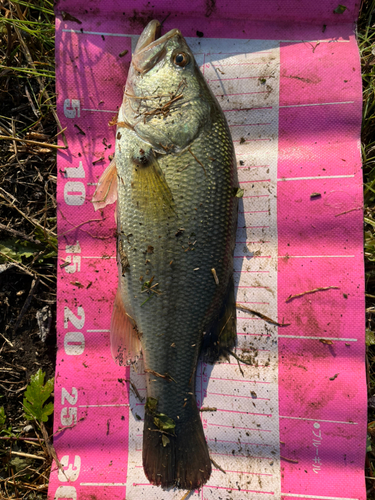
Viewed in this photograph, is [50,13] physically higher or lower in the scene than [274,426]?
higher

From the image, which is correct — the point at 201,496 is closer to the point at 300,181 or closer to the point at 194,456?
the point at 194,456

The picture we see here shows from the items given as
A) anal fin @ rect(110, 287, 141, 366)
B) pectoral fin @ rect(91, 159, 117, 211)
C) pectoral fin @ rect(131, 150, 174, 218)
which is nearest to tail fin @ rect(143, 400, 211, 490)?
anal fin @ rect(110, 287, 141, 366)

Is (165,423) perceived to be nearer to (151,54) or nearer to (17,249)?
(17,249)

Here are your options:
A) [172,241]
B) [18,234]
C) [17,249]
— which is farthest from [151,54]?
[17,249]

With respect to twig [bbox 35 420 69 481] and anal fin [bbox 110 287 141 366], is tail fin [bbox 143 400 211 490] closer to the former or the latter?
anal fin [bbox 110 287 141 366]

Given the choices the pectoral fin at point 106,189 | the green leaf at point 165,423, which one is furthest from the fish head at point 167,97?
the green leaf at point 165,423

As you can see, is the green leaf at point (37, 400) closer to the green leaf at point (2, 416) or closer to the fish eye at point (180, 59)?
the green leaf at point (2, 416)

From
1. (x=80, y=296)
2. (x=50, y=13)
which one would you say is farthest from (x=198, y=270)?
(x=50, y=13)
